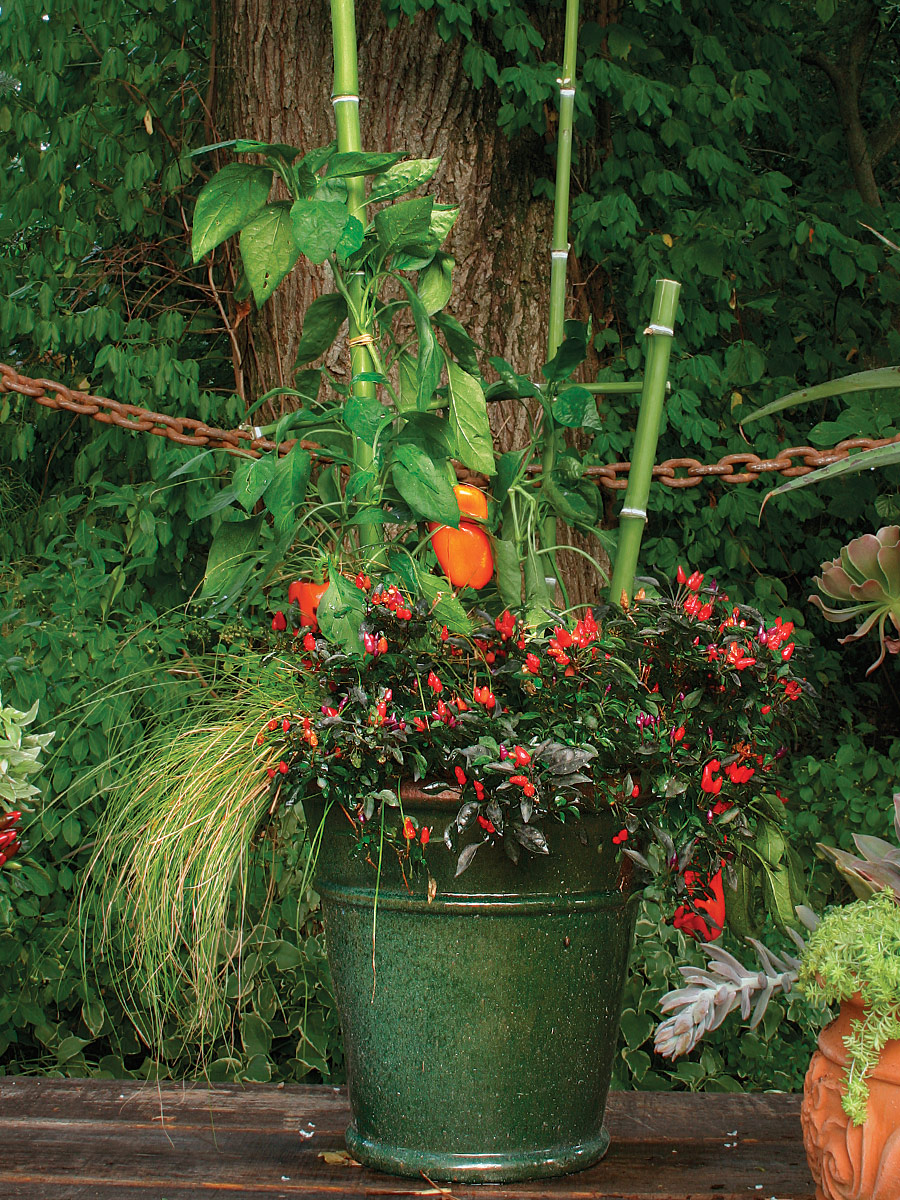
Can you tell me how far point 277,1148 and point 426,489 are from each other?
23.9 inches

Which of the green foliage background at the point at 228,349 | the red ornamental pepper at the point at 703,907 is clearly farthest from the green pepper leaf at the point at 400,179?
the green foliage background at the point at 228,349

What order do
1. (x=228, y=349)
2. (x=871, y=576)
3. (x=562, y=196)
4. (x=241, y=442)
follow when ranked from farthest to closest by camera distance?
(x=228, y=349)
(x=241, y=442)
(x=562, y=196)
(x=871, y=576)

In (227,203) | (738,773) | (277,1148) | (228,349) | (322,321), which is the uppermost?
(228,349)

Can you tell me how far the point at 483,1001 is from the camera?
2.89 feet

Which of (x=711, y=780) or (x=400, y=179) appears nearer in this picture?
(x=711, y=780)

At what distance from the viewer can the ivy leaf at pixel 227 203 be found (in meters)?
1.05

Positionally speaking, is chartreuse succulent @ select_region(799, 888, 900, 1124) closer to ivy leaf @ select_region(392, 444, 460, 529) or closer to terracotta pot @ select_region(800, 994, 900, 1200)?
terracotta pot @ select_region(800, 994, 900, 1200)

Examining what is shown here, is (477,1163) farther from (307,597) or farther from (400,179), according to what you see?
(400,179)

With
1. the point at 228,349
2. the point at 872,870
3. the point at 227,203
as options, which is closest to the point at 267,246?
the point at 227,203

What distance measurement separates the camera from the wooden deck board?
2.92 feet

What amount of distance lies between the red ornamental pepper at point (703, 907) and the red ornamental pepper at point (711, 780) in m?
0.09

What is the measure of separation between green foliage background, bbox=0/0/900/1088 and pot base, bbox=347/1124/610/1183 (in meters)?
0.70

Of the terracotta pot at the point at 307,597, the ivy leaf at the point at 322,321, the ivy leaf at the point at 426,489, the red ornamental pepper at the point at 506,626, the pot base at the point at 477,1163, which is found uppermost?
the ivy leaf at the point at 322,321

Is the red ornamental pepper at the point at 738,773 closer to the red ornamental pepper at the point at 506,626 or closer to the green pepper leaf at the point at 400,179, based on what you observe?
the red ornamental pepper at the point at 506,626
